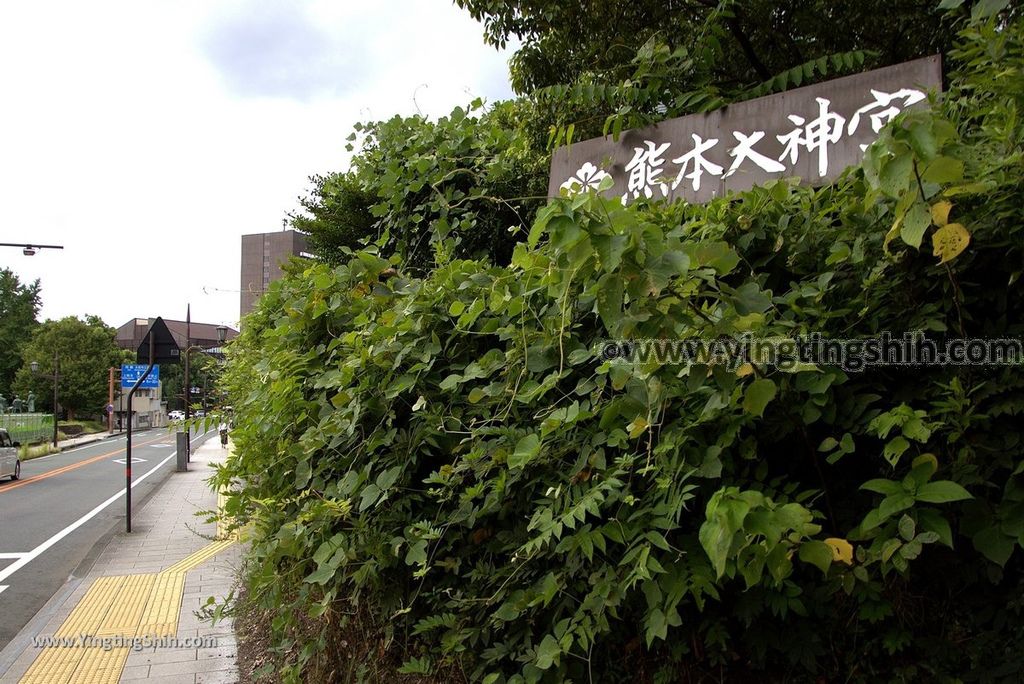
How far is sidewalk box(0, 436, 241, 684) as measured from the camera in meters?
4.64

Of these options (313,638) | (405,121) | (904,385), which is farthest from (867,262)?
(405,121)

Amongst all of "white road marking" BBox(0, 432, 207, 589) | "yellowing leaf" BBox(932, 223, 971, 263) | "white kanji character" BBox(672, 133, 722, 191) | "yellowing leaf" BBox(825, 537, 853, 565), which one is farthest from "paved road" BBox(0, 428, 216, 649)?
"yellowing leaf" BBox(932, 223, 971, 263)

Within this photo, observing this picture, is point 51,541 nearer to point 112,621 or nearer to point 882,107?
point 112,621

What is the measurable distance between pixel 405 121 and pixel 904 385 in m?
4.61

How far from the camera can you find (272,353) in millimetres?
3627

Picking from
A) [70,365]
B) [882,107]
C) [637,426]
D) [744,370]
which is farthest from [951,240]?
[70,365]

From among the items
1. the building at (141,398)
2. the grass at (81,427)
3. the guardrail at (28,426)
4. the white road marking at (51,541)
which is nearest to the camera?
the white road marking at (51,541)

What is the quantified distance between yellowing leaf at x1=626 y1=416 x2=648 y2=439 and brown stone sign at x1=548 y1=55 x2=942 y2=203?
35.8 inches

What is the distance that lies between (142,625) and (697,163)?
5.79 meters

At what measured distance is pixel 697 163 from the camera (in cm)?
305

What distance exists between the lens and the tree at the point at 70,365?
5581cm

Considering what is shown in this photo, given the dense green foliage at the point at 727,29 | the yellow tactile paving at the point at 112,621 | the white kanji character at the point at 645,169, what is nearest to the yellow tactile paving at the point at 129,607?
the yellow tactile paving at the point at 112,621

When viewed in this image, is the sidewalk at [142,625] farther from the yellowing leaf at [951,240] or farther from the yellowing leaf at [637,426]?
the yellowing leaf at [951,240]

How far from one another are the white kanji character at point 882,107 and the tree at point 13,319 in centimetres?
7463
